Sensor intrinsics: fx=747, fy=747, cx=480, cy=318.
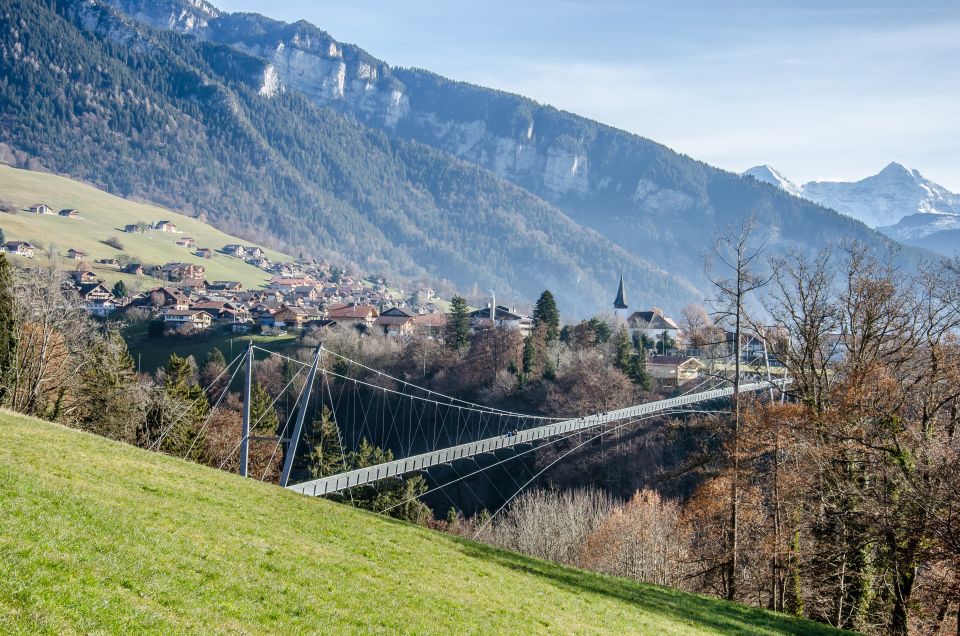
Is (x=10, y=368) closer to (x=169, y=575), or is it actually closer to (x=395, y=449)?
(x=169, y=575)

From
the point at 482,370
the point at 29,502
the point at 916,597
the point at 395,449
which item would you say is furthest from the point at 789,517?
the point at 482,370

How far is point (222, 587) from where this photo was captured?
348 inches

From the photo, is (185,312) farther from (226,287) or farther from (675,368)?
(675,368)

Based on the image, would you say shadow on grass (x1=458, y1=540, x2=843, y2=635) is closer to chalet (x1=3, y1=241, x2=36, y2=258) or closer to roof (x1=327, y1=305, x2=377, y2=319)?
roof (x1=327, y1=305, x2=377, y2=319)

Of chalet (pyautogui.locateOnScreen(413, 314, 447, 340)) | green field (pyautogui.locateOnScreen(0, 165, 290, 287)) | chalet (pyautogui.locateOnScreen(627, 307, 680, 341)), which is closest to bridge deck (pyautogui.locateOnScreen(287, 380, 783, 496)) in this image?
chalet (pyautogui.locateOnScreen(413, 314, 447, 340))

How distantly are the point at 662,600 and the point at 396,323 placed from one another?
3253 inches

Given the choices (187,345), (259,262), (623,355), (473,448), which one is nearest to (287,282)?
(259,262)

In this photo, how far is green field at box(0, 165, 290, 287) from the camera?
127688mm

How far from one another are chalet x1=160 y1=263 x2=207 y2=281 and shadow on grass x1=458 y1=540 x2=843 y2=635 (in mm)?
121760

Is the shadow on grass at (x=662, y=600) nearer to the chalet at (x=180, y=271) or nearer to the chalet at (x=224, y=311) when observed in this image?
the chalet at (x=224, y=311)

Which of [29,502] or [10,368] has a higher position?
[29,502]

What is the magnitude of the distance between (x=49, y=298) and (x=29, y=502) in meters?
22.1

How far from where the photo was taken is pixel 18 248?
114 meters

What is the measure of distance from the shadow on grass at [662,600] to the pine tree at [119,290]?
99055 mm
